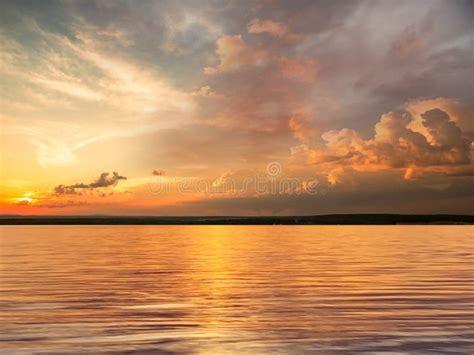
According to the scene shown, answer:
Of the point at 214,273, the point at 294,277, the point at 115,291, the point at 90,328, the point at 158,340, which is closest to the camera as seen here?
the point at 158,340

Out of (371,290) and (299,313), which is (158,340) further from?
(371,290)

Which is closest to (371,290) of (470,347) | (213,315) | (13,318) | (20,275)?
(213,315)

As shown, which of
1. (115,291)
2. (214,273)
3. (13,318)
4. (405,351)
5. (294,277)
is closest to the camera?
(405,351)

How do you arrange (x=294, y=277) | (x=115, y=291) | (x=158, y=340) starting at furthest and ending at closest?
(x=294, y=277), (x=115, y=291), (x=158, y=340)

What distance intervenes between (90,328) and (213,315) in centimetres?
422

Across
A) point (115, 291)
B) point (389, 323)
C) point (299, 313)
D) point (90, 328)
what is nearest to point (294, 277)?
point (115, 291)

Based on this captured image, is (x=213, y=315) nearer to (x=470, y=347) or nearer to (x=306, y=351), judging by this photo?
(x=306, y=351)

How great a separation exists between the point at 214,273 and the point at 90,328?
19.9 meters

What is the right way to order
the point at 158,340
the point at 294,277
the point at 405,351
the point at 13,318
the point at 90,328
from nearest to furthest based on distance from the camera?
the point at 405,351, the point at 158,340, the point at 90,328, the point at 13,318, the point at 294,277

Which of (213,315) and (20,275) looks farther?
(20,275)

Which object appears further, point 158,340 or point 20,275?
point 20,275

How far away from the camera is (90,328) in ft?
59.9

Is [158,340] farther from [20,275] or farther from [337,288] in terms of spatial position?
[20,275]

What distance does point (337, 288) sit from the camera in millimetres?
28906
